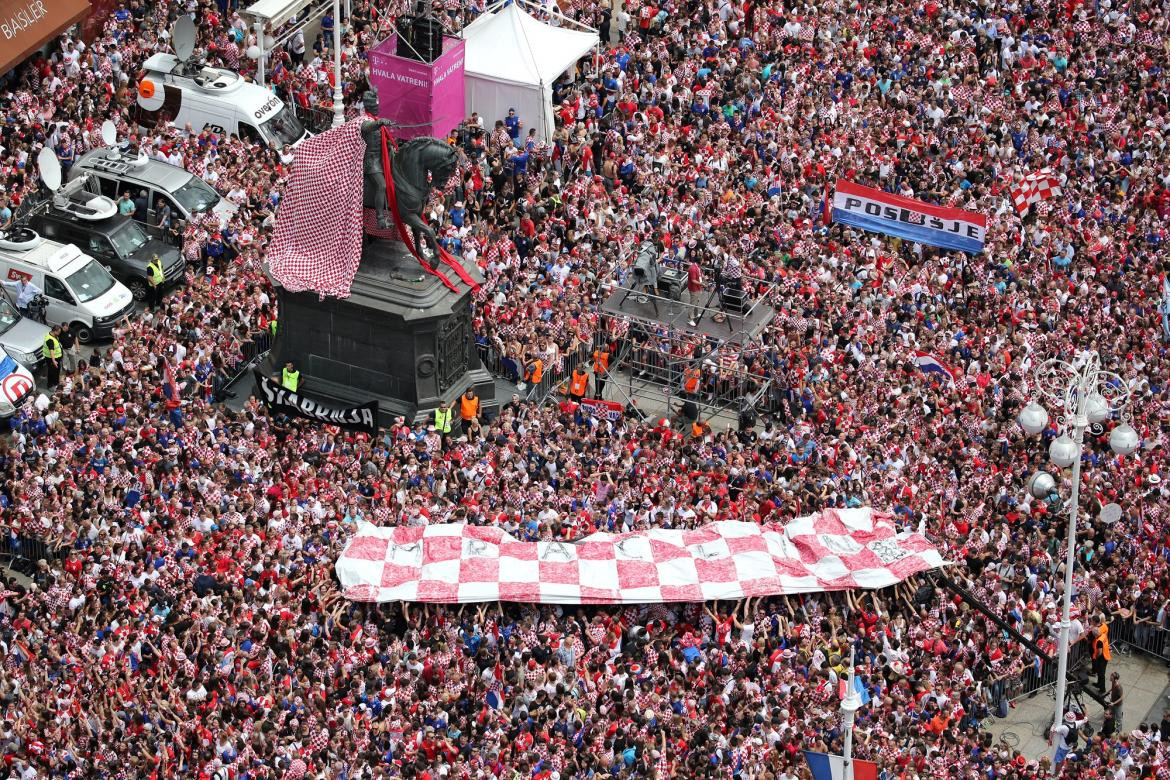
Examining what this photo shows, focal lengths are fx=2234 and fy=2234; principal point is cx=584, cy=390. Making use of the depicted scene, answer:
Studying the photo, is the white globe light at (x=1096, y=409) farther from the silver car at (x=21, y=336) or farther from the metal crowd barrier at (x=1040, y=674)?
the silver car at (x=21, y=336)

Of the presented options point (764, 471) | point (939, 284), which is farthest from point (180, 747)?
point (939, 284)

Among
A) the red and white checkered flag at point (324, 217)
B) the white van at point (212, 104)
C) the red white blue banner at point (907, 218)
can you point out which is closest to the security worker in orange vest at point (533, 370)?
the red and white checkered flag at point (324, 217)

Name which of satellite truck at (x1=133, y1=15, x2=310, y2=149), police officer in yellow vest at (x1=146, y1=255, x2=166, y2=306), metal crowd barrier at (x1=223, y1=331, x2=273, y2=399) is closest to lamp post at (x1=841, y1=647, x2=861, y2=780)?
metal crowd barrier at (x1=223, y1=331, x2=273, y2=399)

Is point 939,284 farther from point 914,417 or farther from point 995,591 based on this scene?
point 995,591

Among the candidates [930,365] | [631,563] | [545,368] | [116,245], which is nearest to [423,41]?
[116,245]

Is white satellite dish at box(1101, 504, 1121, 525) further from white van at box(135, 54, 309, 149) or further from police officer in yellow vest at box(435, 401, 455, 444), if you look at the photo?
white van at box(135, 54, 309, 149)

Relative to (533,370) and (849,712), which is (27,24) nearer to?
(533,370)
